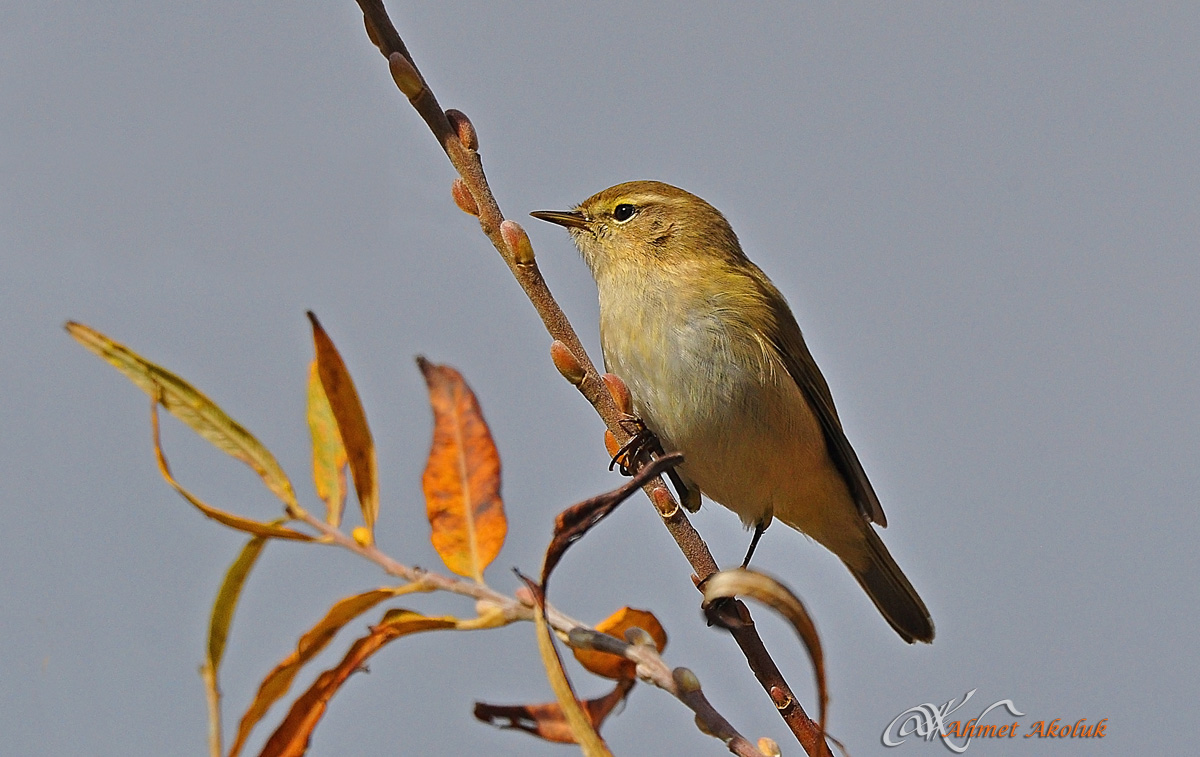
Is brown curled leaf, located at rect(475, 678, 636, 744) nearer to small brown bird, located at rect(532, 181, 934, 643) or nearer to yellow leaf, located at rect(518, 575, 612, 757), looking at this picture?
yellow leaf, located at rect(518, 575, 612, 757)

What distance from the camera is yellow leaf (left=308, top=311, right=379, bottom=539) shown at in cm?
117

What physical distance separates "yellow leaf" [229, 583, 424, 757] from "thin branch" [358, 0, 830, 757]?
1.57 ft

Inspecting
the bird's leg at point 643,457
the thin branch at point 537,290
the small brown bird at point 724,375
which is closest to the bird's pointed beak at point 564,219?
the small brown bird at point 724,375

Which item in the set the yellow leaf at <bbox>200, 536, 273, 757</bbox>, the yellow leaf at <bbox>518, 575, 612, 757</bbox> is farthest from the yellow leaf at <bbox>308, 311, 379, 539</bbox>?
the yellow leaf at <bbox>518, 575, 612, 757</bbox>

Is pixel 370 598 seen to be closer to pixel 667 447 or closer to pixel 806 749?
pixel 806 749

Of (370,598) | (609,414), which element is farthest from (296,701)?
(609,414)

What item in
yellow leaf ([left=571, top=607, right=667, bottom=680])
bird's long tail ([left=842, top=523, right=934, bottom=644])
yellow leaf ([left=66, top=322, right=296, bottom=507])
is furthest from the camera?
bird's long tail ([left=842, top=523, right=934, bottom=644])

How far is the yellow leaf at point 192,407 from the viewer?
1.06m

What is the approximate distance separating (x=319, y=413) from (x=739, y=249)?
11.0 feet

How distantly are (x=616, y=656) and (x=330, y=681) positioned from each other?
0.32 m

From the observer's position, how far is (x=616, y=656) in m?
1.29

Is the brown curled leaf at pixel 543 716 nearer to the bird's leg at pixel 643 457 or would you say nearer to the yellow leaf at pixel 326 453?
the yellow leaf at pixel 326 453

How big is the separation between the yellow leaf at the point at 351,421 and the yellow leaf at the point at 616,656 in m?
0.29

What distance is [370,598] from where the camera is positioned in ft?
3.76
